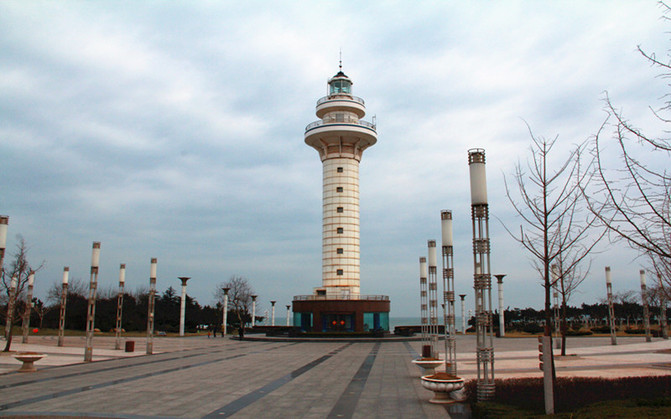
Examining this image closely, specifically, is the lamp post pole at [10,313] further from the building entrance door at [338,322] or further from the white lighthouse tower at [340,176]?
the white lighthouse tower at [340,176]

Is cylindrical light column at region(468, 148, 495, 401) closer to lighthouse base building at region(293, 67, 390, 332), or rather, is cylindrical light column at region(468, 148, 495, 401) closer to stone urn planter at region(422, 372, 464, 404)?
stone urn planter at region(422, 372, 464, 404)

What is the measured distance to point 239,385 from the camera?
15734 mm

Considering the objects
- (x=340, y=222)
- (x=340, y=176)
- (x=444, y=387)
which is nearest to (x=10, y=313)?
(x=444, y=387)

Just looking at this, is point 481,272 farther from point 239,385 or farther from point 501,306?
point 501,306

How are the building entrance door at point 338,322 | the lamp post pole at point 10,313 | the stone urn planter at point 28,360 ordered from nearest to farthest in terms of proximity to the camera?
the stone urn planter at point 28,360, the lamp post pole at point 10,313, the building entrance door at point 338,322

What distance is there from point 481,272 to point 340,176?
44.4 meters

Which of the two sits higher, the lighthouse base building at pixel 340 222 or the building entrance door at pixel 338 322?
the lighthouse base building at pixel 340 222

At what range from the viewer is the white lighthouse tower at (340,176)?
53531 mm

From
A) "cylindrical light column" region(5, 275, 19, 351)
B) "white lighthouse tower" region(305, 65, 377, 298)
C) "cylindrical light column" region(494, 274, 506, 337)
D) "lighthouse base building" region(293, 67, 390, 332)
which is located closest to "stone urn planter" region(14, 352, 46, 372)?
"cylindrical light column" region(5, 275, 19, 351)

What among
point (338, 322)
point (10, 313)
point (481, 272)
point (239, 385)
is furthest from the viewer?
point (338, 322)

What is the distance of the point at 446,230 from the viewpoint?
62.2ft

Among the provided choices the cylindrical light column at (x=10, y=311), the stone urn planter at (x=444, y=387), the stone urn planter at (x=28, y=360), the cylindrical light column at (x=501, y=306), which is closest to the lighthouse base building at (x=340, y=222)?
the cylindrical light column at (x=501, y=306)

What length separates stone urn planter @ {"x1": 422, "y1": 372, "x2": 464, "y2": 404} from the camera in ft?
40.2

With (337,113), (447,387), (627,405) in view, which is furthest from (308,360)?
(337,113)
